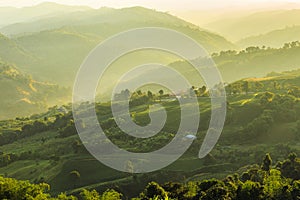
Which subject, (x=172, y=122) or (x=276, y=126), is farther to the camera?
(x=172, y=122)

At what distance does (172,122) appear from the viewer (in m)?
163

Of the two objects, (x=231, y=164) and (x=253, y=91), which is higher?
(x=253, y=91)

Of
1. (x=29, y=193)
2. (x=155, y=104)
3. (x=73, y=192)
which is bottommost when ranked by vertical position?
(x=73, y=192)

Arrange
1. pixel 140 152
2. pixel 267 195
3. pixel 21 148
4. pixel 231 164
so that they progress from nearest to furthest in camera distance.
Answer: pixel 267 195 → pixel 231 164 → pixel 140 152 → pixel 21 148

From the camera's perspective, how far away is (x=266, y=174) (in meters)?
91.1

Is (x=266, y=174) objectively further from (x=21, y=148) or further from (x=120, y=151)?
(x=21, y=148)

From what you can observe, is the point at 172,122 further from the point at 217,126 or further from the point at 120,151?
the point at 120,151

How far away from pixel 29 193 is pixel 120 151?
6362 cm

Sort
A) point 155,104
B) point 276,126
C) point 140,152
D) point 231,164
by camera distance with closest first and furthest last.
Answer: point 231,164
point 140,152
point 276,126
point 155,104

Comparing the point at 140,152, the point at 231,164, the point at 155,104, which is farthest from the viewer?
the point at 155,104

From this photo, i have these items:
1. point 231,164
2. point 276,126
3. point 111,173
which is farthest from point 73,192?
point 276,126

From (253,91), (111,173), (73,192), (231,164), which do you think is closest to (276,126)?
(231,164)

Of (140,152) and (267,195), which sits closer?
(267,195)

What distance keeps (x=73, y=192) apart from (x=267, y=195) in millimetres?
59871
